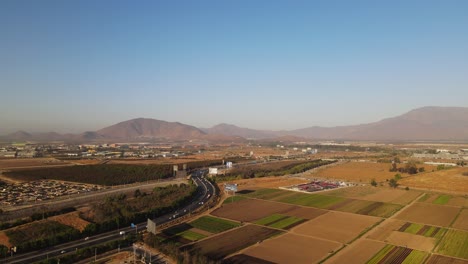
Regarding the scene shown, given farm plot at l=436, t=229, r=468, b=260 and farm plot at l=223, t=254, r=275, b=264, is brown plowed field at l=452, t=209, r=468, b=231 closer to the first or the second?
farm plot at l=436, t=229, r=468, b=260

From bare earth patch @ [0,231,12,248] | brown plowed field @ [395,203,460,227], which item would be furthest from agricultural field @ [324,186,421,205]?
bare earth patch @ [0,231,12,248]

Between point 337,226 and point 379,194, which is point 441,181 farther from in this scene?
point 337,226

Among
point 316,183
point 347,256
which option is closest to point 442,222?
point 347,256

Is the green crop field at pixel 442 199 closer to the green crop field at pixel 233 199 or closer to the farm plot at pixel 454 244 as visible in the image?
the farm plot at pixel 454 244

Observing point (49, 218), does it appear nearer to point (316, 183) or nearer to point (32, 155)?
point (316, 183)

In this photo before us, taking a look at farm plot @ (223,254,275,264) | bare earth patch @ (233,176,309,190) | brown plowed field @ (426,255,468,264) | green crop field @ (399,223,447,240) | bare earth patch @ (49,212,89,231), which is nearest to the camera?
farm plot @ (223,254,275,264)

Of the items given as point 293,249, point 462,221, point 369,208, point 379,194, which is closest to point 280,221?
point 293,249
